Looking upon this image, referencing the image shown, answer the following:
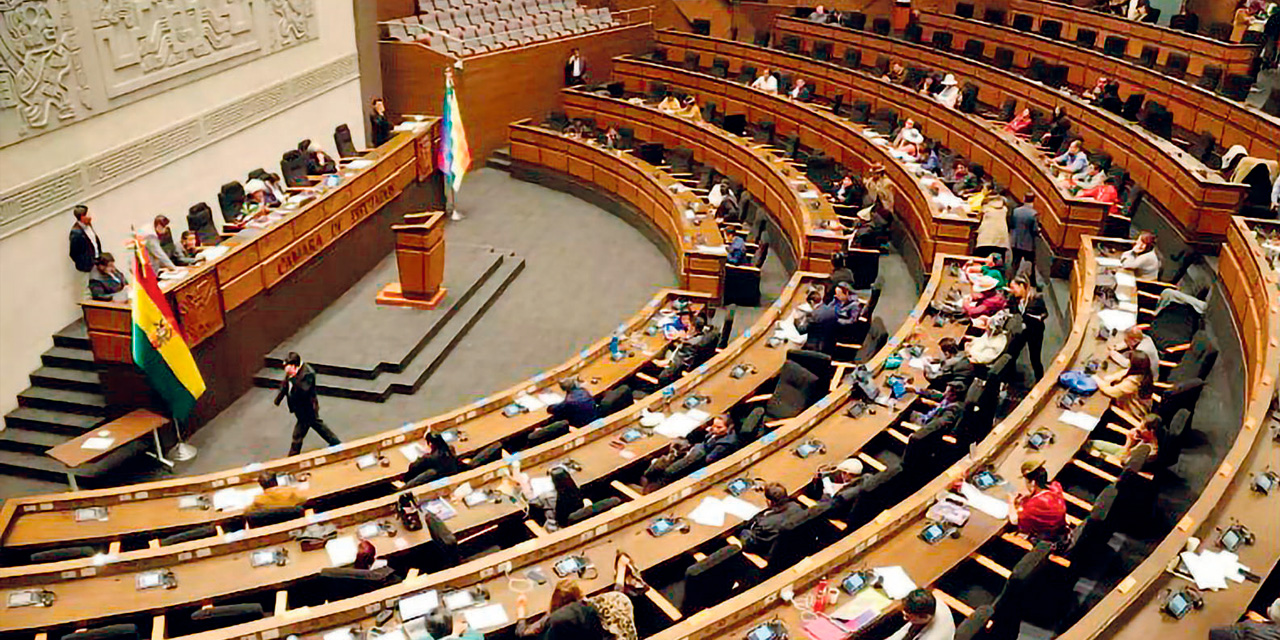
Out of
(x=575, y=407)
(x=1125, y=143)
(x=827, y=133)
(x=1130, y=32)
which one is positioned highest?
(x=1130, y=32)

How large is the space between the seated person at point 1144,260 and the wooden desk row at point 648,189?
4.02 meters

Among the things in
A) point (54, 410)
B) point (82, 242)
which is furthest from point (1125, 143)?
point (54, 410)

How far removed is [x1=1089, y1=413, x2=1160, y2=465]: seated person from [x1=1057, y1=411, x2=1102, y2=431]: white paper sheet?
0.11 m

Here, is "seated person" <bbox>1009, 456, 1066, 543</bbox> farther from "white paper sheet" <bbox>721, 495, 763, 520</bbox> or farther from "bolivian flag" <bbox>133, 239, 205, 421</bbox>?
"bolivian flag" <bbox>133, 239, 205, 421</bbox>

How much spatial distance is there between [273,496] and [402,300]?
4.30 m

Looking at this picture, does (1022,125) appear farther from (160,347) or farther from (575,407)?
(160,347)

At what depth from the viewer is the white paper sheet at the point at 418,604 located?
212 inches

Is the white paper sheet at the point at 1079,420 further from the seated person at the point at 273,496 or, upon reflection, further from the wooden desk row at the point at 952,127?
the seated person at the point at 273,496

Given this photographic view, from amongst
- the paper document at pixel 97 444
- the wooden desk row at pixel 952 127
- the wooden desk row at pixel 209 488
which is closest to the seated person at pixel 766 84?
the wooden desk row at pixel 952 127

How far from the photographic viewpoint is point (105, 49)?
9.73 meters

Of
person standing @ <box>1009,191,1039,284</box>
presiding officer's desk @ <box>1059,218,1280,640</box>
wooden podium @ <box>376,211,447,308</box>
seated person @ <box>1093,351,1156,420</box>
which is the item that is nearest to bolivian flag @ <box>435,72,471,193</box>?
wooden podium @ <box>376,211,447,308</box>

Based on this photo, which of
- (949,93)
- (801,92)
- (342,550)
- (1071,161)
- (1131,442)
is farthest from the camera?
(801,92)

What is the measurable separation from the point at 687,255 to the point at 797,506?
507cm

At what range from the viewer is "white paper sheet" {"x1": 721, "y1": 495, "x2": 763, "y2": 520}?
6352 millimetres
